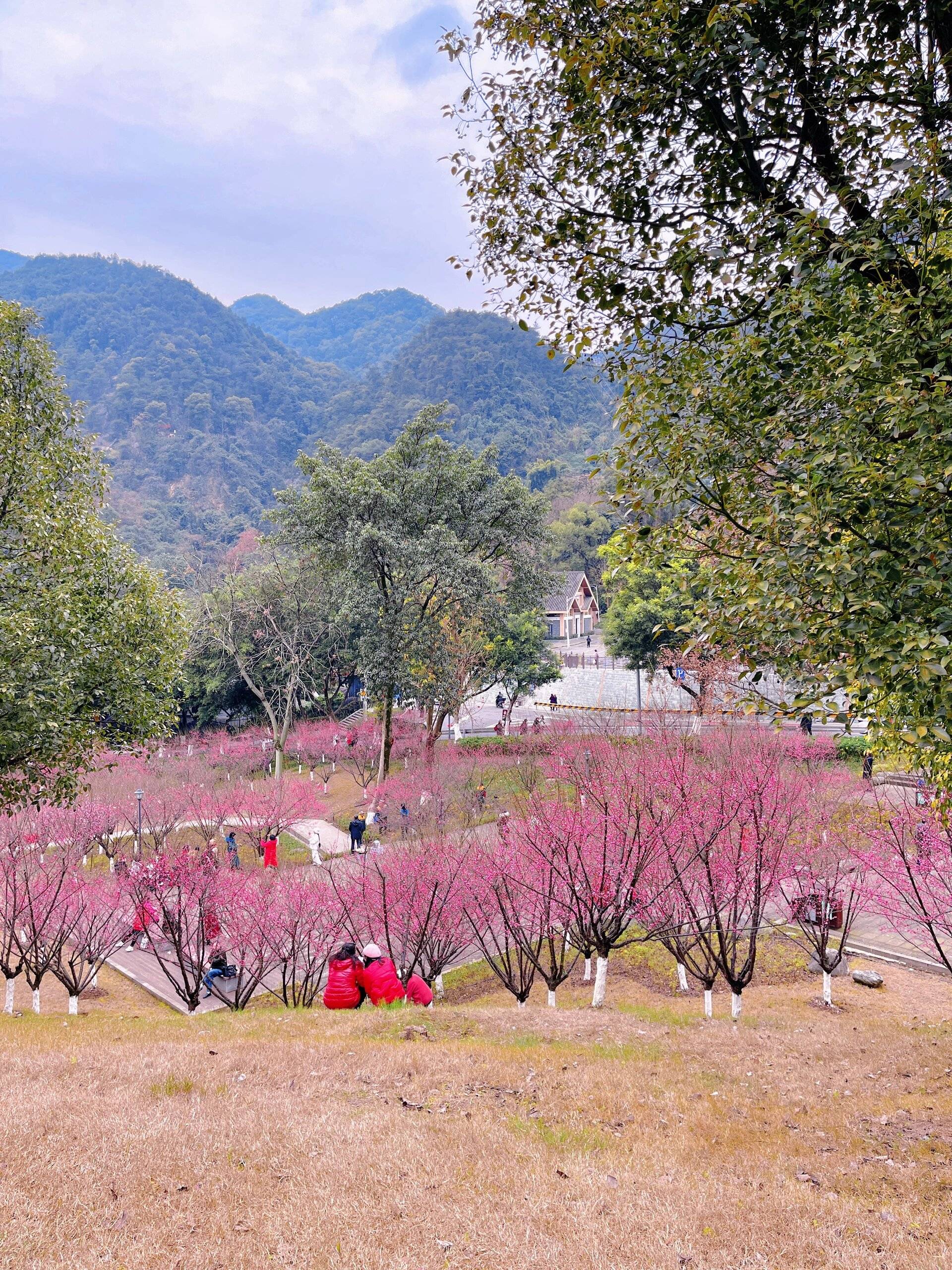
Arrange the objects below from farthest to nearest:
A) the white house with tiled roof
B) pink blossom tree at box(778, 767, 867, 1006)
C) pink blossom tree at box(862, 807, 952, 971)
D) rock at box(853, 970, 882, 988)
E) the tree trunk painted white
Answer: the white house with tiled roof
rock at box(853, 970, 882, 988)
pink blossom tree at box(778, 767, 867, 1006)
the tree trunk painted white
pink blossom tree at box(862, 807, 952, 971)

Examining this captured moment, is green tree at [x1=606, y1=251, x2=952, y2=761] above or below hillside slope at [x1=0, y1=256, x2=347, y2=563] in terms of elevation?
below

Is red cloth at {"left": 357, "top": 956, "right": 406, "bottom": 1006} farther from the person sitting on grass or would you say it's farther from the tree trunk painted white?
the person sitting on grass

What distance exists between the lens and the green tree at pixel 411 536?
23.9m

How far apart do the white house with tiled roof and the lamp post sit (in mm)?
47854

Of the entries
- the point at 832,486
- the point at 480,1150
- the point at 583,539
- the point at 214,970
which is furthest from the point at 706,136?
the point at 583,539

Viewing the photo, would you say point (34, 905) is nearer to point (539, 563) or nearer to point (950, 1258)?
point (950, 1258)

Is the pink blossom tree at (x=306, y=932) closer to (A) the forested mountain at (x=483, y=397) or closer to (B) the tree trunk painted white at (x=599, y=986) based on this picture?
(B) the tree trunk painted white at (x=599, y=986)

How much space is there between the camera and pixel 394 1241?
4.12m

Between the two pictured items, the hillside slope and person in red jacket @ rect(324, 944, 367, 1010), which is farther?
the hillside slope

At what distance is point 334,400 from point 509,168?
15626 centimetres

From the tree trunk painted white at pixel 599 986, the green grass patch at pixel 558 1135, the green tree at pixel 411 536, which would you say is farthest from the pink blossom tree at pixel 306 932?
the green tree at pixel 411 536

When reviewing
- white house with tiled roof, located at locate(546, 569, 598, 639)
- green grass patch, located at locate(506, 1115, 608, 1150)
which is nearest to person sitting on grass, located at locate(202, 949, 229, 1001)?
green grass patch, located at locate(506, 1115, 608, 1150)

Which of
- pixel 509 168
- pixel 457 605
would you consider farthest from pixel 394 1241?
pixel 457 605

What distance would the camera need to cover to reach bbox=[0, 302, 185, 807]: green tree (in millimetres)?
8969
